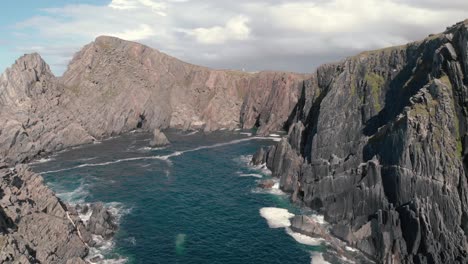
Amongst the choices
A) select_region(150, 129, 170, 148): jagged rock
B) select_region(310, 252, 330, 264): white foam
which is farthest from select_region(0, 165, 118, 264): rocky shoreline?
select_region(150, 129, 170, 148): jagged rock

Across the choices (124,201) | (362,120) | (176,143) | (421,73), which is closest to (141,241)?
(124,201)

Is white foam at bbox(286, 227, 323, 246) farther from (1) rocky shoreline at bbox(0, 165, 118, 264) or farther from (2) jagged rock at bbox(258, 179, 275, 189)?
(1) rocky shoreline at bbox(0, 165, 118, 264)

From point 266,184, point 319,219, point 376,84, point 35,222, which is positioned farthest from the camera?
point 266,184

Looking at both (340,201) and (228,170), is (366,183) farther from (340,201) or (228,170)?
(228,170)

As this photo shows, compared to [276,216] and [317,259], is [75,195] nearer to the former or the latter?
[276,216]

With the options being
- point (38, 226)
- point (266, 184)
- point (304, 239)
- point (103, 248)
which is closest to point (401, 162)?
point (304, 239)

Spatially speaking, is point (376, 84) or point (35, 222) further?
point (376, 84)
